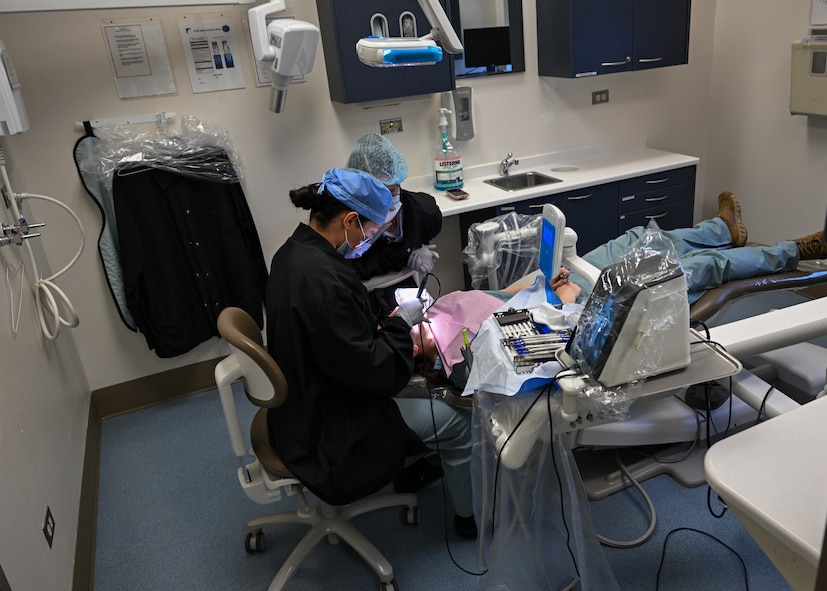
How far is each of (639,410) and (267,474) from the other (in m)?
1.21

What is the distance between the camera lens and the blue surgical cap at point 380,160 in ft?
7.09

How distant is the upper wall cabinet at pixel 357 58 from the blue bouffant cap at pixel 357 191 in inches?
49.9

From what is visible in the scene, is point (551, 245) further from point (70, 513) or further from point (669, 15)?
point (669, 15)

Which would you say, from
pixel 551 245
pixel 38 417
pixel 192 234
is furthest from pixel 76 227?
pixel 551 245

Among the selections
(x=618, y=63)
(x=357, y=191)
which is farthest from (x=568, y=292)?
(x=618, y=63)

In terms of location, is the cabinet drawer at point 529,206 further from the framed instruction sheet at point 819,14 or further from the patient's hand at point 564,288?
the framed instruction sheet at point 819,14

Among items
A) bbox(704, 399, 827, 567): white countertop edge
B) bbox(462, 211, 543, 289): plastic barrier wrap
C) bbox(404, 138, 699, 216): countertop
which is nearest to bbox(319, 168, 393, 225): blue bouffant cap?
bbox(462, 211, 543, 289): plastic barrier wrap

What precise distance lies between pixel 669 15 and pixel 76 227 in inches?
129

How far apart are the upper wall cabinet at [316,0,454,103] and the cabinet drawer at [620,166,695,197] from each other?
117cm

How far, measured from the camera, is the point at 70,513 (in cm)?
202

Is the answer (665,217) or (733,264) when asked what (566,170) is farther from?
(733,264)

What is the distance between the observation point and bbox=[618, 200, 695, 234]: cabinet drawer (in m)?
3.40

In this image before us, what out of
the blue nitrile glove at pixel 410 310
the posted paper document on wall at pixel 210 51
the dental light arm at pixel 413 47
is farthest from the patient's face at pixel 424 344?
the posted paper document on wall at pixel 210 51

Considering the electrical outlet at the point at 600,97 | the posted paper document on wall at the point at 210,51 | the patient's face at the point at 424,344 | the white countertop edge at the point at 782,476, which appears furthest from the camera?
the electrical outlet at the point at 600,97
